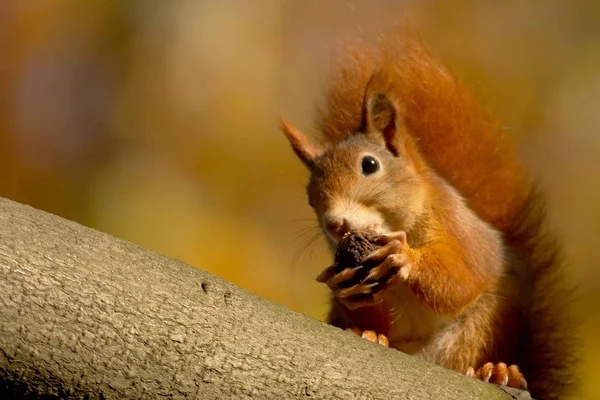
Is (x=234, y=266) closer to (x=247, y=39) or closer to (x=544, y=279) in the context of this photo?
(x=247, y=39)

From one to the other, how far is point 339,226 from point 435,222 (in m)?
0.26

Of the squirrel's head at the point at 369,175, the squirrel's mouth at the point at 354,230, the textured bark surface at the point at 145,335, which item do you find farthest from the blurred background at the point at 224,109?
the textured bark surface at the point at 145,335

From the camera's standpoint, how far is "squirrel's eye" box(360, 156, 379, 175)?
2021mm

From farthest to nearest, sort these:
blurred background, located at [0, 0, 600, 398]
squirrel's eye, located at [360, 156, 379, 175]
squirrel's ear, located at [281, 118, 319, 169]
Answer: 1. blurred background, located at [0, 0, 600, 398]
2. squirrel's ear, located at [281, 118, 319, 169]
3. squirrel's eye, located at [360, 156, 379, 175]

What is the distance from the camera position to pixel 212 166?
10.3 feet

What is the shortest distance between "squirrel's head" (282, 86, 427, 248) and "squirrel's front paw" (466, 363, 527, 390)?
13.2 inches

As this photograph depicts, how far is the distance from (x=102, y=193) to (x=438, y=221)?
1.28m

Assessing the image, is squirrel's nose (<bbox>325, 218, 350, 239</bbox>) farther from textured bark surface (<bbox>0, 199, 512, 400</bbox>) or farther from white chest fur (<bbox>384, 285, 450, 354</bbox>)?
textured bark surface (<bbox>0, 199, 512, 400</bbox>)

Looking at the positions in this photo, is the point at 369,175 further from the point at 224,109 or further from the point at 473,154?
the point at 224,109

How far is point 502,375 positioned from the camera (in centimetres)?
181

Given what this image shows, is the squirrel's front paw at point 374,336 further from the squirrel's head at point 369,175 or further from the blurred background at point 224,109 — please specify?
the blurred background at point 224,109

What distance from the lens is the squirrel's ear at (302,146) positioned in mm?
2137

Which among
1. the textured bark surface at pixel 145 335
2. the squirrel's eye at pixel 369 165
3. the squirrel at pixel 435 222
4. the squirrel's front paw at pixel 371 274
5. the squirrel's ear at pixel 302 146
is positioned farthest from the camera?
the squirrel's ear at pixel 302 146

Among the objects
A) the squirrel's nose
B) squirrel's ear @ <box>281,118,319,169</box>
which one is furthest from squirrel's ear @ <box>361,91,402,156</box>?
the squirrel's nose
